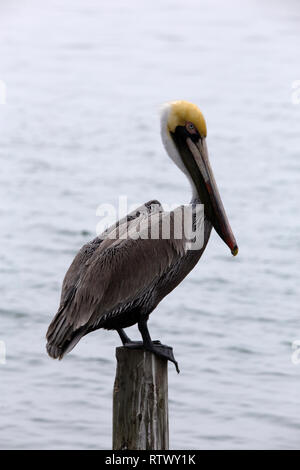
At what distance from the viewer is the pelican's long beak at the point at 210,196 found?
4.98m

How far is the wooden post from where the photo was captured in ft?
15.0

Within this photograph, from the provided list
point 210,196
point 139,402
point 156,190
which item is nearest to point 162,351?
point 139,402

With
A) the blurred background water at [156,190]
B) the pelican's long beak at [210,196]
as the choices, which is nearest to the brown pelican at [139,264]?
the pelican's long beak at [210,196]

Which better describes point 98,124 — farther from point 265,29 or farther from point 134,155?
point 265,29

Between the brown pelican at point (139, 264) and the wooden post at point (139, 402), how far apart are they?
7cm

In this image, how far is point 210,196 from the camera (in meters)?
5.01

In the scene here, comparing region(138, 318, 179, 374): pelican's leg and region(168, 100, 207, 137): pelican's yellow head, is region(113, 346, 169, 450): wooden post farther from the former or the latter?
region(168, 100, 207, 137): pelican's yellow head

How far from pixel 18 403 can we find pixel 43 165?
21.6ft

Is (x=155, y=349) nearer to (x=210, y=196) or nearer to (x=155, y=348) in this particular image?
(x=155, y=348)

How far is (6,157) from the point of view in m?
14.4

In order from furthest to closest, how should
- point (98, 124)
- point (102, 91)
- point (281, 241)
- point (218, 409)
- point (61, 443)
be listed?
point (102, 91)
point (98, 124)
point (281, 241)
point (218, 409)
point (61, 443)

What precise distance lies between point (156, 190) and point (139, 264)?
26.8 feet

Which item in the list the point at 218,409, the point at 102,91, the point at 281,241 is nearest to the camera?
the point at 218,409

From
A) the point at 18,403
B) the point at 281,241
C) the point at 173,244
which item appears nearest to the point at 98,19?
the point at 281,241
